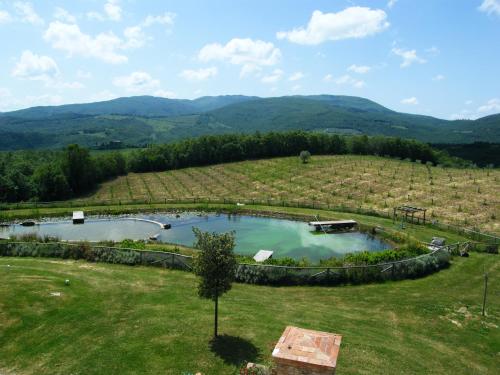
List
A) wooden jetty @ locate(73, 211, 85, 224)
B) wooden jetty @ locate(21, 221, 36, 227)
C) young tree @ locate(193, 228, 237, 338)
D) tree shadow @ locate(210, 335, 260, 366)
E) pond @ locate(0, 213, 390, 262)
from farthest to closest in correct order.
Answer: wooden jetty @ locate(73, 211, 85, 224) → wooden jetty @ locate(21, 221, 36, 227) → pond @ locate(0, 213, 390, 262) → young tree @ locate(193, 228, 237, 338) → tree shadow @ locate(210, 335, 260, 366)

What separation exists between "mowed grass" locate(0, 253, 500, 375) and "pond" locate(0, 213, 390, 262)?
1107 centimetres

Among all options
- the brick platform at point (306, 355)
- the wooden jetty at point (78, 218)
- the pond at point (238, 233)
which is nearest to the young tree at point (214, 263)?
the brick platform at point (306, 355)

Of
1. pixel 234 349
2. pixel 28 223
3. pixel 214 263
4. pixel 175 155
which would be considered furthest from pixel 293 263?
pixel 175 155

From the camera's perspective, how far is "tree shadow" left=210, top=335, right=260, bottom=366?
1462cm

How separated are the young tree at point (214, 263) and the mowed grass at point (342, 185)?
3605cm

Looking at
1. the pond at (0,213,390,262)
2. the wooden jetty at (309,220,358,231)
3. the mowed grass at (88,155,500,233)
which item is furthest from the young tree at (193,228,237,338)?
the mowed grass at (88,155,500,233)

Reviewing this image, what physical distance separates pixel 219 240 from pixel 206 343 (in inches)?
160

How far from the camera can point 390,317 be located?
2005cm

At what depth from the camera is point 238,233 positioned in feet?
136

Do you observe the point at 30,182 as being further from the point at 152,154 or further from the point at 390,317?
the point at 390,317

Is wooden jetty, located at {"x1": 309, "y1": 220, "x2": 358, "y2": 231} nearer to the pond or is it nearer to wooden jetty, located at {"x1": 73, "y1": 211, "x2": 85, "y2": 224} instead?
the pond

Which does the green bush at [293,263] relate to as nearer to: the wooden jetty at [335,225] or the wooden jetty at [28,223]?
the wooden jetty at [335,225]

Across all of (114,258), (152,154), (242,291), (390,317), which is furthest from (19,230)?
(152,154)

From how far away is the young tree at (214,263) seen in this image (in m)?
15.5
